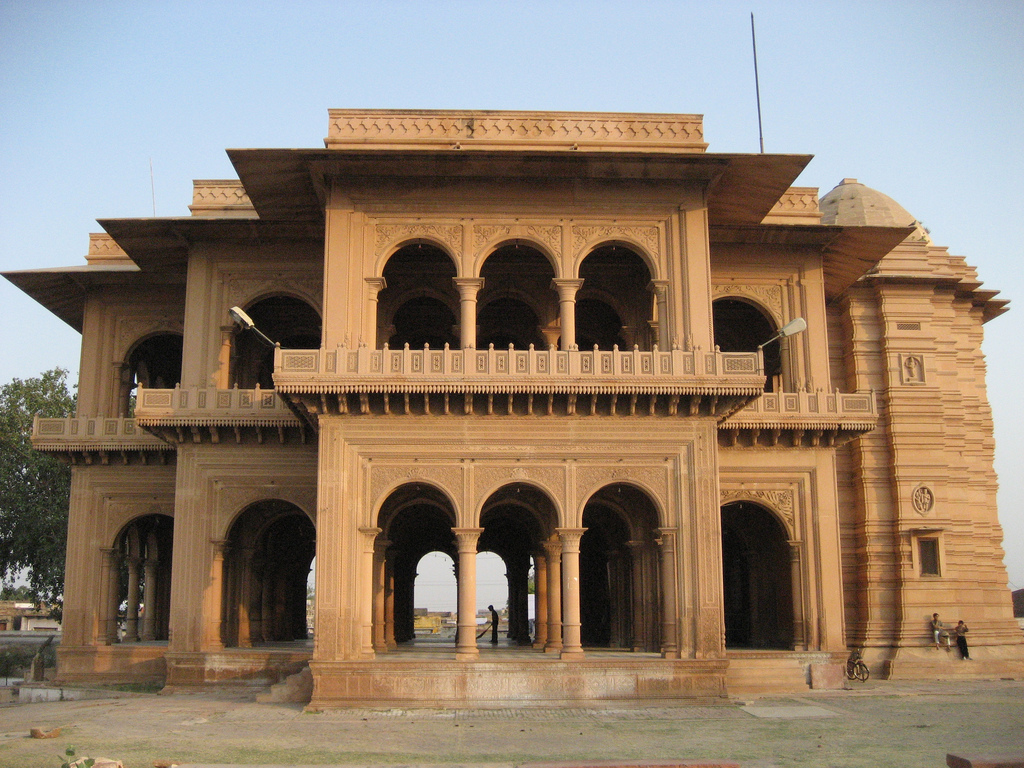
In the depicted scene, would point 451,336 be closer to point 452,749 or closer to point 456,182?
point 456,182

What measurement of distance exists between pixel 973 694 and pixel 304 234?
752 inches

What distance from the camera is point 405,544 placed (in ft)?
121

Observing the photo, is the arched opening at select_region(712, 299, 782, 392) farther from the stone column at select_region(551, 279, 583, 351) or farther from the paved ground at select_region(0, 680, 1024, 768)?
the paved ground at select_region(0, 680, 1024, 768)

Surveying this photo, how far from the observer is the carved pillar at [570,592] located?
73.8 ft

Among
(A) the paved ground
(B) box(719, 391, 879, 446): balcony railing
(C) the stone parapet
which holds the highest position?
(C) the stone parapet

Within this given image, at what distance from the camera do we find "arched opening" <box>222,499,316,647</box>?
28.1 meters

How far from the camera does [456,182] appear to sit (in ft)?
79.6

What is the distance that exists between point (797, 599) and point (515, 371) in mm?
9626

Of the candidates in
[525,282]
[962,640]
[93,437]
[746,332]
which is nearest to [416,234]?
[525,282]

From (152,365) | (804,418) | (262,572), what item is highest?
(152,365)

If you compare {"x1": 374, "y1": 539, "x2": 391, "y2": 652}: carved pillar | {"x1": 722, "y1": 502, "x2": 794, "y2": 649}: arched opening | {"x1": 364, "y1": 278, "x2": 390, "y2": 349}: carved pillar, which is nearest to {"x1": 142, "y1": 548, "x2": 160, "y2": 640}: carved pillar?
{"x1": 374, "y1": 539, "x2": 391, "y2": 652}: carved pillar

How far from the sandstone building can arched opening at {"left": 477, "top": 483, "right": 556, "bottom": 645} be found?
263mm

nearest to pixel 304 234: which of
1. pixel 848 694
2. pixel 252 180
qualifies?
pixel 252 180

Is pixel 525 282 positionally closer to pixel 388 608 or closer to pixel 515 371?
pixel 515 371
